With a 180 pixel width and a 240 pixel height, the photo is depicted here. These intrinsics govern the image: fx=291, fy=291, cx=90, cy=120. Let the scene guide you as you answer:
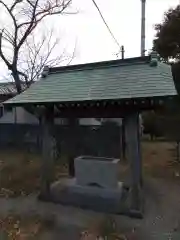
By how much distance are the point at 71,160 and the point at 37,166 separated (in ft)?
8.27

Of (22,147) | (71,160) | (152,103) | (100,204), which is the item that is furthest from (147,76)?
(22,147)

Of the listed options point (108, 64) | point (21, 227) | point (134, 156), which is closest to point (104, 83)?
point (108, 64)

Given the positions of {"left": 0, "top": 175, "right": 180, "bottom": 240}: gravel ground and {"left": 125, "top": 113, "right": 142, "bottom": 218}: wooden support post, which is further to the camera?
{"left": 125, "top": 113, "right": 142, "bottom": 218}: wooden support post

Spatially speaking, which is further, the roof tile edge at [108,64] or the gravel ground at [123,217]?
the roof tile edge at [108,64]

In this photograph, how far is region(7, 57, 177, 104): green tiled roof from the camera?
19.4ft

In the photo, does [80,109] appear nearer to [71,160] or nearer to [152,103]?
[152,103]

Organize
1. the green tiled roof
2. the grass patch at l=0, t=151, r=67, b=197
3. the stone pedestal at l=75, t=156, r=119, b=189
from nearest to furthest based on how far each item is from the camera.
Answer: the green tiled roof < the stone pedestal at l=75, t=156, r=119, b=189 < the grass patch at l=0, t=151, r=67, b=197

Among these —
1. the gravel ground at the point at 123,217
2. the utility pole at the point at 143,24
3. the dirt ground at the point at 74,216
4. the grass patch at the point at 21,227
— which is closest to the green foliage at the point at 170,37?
the utility pole at the point at 143,24

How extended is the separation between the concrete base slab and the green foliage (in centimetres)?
1065

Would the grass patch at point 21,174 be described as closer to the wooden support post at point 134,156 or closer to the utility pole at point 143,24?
the wooden support post at point 134,156

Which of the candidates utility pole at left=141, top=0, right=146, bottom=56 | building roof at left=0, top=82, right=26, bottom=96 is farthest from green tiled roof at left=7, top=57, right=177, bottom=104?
building roof at left=0, top=82, right=26, bottom=96

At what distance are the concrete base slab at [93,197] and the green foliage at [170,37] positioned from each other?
10.6 m

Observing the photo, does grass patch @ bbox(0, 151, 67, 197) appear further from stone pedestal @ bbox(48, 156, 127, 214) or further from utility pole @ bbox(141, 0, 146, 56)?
utility pole @ bbox(141, 0, 146, 56)

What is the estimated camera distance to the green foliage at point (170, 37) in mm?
15602
